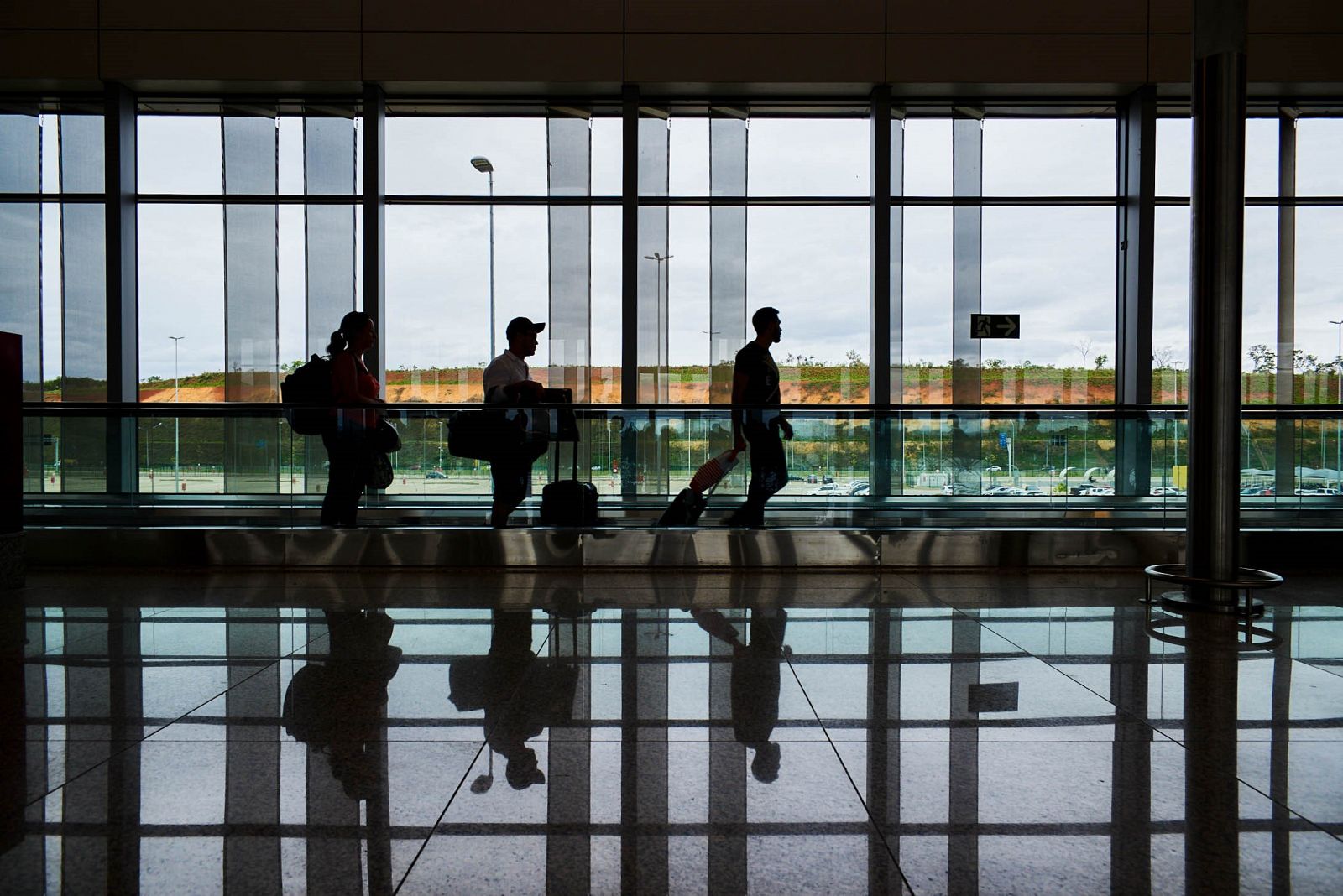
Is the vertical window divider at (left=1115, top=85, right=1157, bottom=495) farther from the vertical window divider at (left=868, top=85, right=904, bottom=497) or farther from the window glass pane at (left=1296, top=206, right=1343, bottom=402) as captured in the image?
the vertical window divider at (left=868, top=85, right=904, bottom=497)

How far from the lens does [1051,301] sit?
13969 millimetres

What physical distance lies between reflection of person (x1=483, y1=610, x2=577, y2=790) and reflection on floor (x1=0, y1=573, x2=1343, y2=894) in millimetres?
18

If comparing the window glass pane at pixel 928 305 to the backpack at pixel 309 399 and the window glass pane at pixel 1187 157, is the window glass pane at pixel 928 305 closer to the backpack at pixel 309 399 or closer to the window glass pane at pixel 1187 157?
the window glass pane at pixel 1187 157

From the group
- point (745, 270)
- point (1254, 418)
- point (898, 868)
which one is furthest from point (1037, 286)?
point (898, 868)

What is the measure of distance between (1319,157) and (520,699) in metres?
15.6

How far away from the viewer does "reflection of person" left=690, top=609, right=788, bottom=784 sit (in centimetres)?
305

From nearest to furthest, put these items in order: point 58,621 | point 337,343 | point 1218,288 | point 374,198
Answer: point 58,621, point 1218,288, point 337,343, point 374,198

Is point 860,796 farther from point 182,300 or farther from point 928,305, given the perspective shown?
point 182,300

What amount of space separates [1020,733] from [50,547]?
731 centimetres

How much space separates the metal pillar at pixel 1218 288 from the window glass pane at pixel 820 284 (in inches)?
337

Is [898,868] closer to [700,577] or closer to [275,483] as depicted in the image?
[700,577]

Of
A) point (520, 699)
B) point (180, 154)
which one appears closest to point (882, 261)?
point (180, 154)

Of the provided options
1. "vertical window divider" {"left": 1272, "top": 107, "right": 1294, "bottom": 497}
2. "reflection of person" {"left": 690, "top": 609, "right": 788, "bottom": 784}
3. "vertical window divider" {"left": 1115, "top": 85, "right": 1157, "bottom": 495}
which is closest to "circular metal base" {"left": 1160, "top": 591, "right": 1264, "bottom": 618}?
"reflection of person" {"left": 690, "top": 609, "right": 788, "bottom": 784}

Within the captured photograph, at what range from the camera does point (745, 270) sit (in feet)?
46.6
